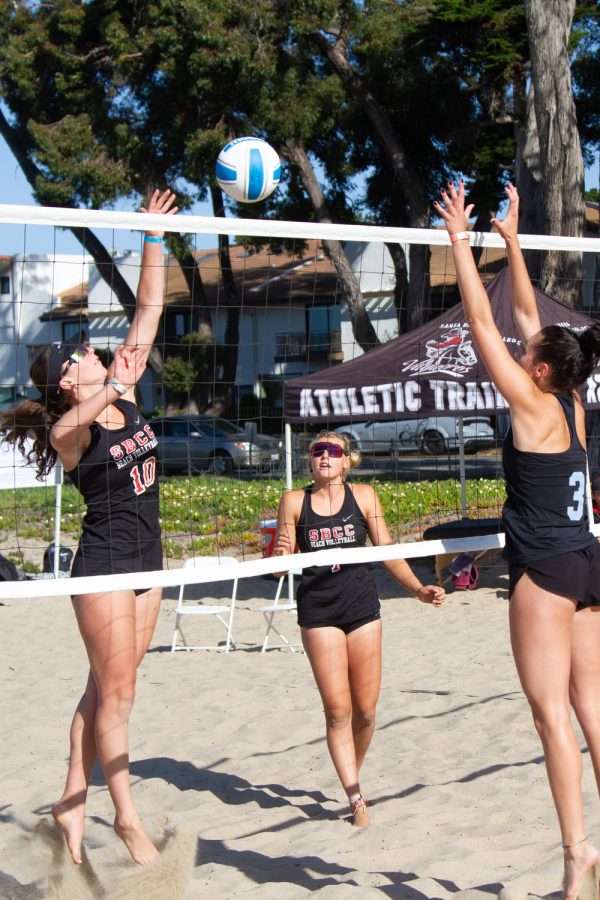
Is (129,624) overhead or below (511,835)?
overhead

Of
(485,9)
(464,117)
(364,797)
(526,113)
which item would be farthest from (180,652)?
(464,117)

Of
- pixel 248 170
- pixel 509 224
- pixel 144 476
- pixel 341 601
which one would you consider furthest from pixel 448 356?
pixel 144 476

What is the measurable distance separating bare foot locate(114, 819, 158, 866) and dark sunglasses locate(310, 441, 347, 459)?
1631mm

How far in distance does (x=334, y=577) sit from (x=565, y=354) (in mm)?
1482

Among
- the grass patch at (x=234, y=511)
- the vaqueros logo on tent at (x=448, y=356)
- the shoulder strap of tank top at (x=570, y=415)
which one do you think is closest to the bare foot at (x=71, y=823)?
the shoulder strap of tank top at (x=570, y=415)

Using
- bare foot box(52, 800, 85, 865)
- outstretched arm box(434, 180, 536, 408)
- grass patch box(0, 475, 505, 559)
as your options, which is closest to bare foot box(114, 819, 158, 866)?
bare foot box(52, 800, 85, 865)

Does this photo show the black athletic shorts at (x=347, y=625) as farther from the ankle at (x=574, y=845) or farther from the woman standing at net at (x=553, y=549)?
the ankle at (x=574, y=845)

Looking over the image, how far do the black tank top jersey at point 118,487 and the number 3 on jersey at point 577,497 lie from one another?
1413 mm

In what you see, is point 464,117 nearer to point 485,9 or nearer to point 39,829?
point 485,9

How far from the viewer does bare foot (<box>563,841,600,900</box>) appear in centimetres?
269

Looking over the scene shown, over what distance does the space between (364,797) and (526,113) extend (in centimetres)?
1252

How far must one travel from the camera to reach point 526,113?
1440 cm

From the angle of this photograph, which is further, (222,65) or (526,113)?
(222,65)

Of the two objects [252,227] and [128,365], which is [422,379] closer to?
[252,227]
